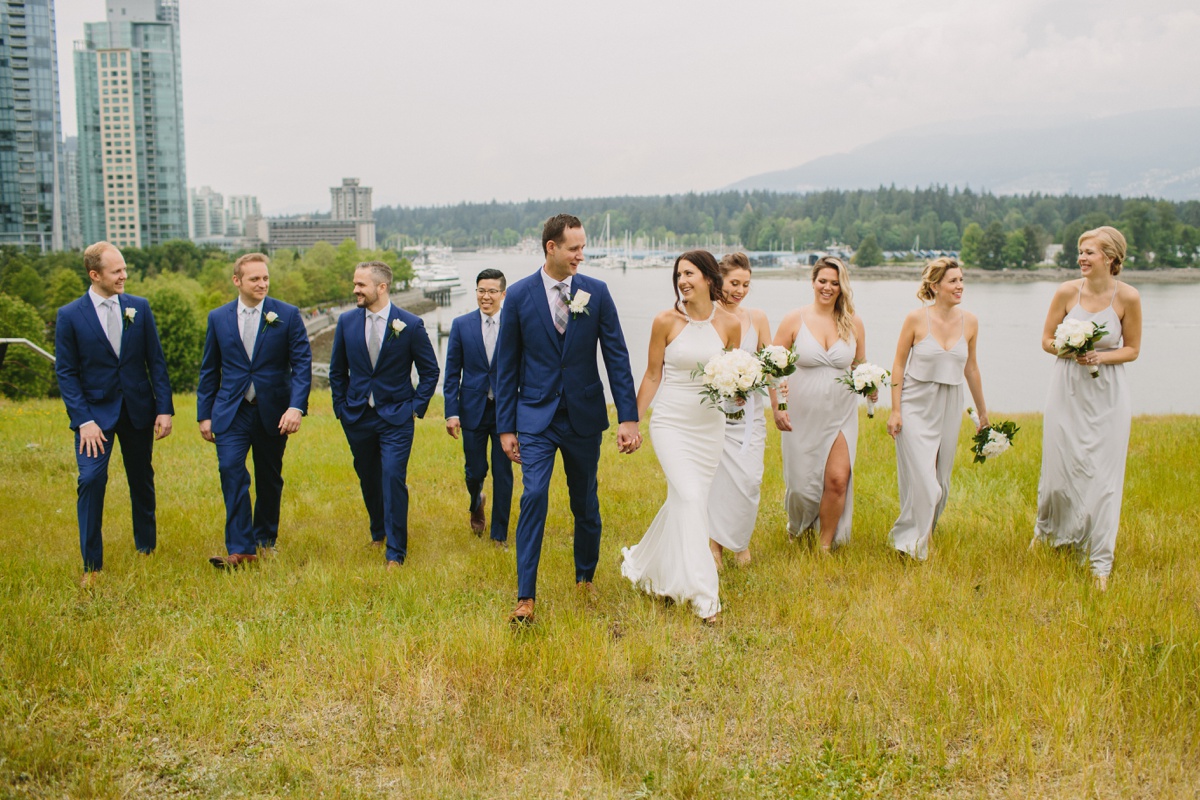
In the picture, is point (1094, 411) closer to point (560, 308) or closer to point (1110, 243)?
point (1110, 243)

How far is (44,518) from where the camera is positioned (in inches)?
394

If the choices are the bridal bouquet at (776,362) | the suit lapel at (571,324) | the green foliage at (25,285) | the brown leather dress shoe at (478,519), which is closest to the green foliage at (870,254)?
the green foliage at (25,285)

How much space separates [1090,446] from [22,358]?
57.6 meters

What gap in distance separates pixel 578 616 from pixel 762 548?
8.68 feet

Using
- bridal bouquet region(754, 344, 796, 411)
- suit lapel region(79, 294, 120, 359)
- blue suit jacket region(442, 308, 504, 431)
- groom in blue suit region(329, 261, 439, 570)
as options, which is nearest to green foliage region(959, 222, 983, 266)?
blue suit jacket region(442, 308, 504, 431)

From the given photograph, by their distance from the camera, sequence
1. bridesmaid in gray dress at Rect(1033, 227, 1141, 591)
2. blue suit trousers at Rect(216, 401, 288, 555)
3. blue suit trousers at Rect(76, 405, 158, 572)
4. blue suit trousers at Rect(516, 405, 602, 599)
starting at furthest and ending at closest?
blue suit trousers at Rect(216, 401, 288, 555) → blue suit trousers at Rect(76, 405, 158, 572) → bridesmaid in gray dress at Rect(1033, 227, 1141, 591) → blue suit trousers at Rect(516, 405, 602, 599)

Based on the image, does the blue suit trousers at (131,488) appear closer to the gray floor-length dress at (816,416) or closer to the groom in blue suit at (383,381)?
the groom in blue suit at (383,381)

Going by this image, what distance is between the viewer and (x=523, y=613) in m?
6.13

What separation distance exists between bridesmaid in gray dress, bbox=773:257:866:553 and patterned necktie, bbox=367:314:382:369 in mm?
3410

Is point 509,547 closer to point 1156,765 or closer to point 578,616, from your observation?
point 578,616

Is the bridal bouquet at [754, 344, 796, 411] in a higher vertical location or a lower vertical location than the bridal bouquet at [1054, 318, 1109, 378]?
lower

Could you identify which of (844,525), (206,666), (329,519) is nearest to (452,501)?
(329,519)

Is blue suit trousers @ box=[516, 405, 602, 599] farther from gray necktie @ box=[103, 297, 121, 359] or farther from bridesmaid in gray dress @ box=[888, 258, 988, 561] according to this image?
→ gray necktie @ box=[103, 297, 121, 359]

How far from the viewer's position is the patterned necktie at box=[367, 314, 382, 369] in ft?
26.7
